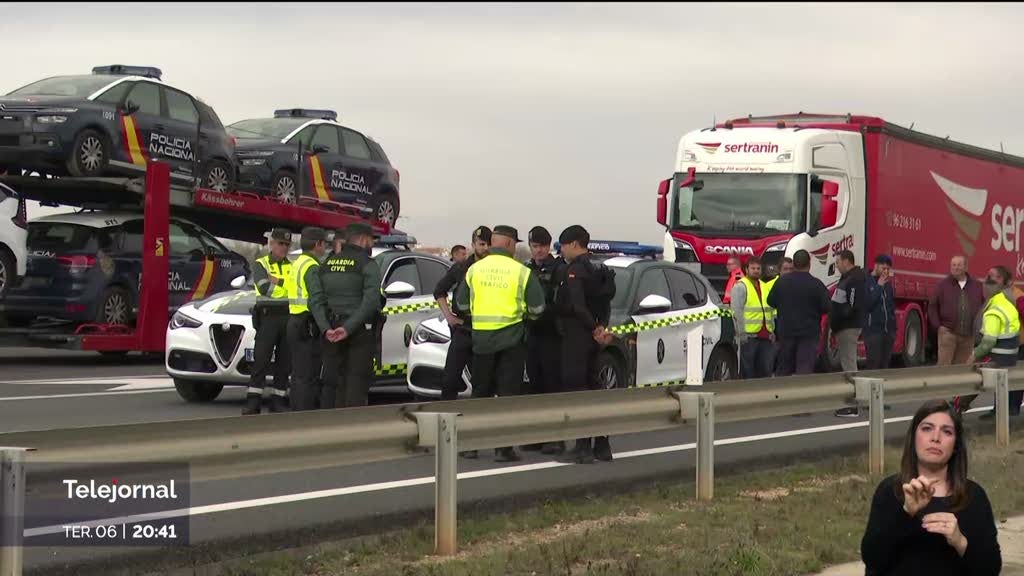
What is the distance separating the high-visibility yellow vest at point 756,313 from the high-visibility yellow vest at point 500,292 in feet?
18.7

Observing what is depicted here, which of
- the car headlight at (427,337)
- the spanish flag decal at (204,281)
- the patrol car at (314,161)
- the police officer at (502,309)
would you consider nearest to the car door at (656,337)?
the car headlight at (427,337)

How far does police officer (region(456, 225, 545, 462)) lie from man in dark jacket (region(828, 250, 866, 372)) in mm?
5573

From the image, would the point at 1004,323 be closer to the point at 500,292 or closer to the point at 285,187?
the point at 500,292

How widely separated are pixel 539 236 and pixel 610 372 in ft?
7.89

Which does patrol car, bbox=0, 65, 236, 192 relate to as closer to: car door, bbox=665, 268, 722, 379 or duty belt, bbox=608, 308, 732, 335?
car door, bbox=665, 268, 722, 379

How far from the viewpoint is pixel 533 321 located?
12.2 meters

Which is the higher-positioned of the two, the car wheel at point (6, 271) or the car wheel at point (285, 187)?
the car wheel at point (285, 187)

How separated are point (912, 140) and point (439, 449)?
17262mm

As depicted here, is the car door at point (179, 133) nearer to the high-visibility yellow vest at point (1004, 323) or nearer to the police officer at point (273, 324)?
the police officer at point (273, 324)

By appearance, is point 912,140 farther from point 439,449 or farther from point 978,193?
point 439,449

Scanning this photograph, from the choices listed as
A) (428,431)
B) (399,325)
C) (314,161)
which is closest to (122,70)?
(314,161)

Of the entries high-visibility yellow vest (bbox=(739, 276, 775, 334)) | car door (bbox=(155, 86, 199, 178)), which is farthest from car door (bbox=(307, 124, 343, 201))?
high-visibility yellow vest (bbox=(739, 276, 775, 334))

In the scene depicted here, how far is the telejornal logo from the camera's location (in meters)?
6.67

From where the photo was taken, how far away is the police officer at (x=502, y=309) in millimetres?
11781
